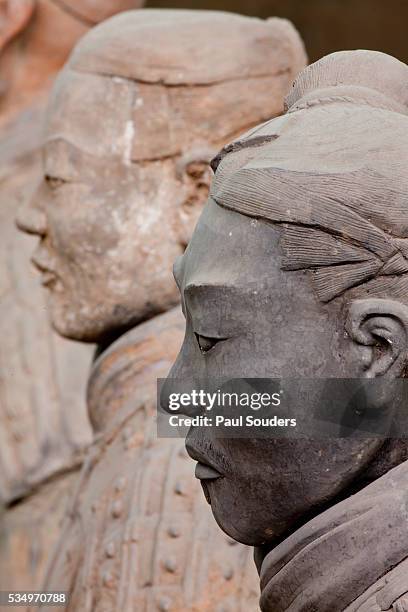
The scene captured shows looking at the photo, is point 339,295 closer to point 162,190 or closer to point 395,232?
point 395,232

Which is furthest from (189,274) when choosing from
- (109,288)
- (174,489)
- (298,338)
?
(109,288)

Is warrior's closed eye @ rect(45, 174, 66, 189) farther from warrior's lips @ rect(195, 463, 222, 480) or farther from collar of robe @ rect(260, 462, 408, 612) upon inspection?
collar of robe @ rect(260, 462, 408, 612)

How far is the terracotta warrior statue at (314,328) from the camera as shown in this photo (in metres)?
2.48

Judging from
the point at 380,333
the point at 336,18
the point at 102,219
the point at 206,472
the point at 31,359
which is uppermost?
the point at 380,333

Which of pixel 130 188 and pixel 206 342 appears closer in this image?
pixel 206 342

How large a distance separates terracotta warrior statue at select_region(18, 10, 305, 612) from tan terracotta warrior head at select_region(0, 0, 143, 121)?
7.93 feet

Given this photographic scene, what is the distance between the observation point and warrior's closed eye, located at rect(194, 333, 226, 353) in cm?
259

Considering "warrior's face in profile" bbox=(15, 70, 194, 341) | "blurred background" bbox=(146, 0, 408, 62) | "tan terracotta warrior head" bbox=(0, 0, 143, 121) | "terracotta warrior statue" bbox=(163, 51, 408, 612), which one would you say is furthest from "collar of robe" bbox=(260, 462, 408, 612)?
"blurred background" bbox=(146, 0, 408, 62)

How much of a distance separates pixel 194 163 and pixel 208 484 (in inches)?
57.5

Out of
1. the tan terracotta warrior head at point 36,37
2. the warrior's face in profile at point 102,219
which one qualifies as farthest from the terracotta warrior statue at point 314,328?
the tan terracotta warrior head at point 36,37

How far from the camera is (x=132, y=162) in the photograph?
13.2 feet

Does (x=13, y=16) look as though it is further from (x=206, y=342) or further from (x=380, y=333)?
(x=380, y=333)

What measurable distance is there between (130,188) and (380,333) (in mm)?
1605

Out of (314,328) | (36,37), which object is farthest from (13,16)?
(314,328)
